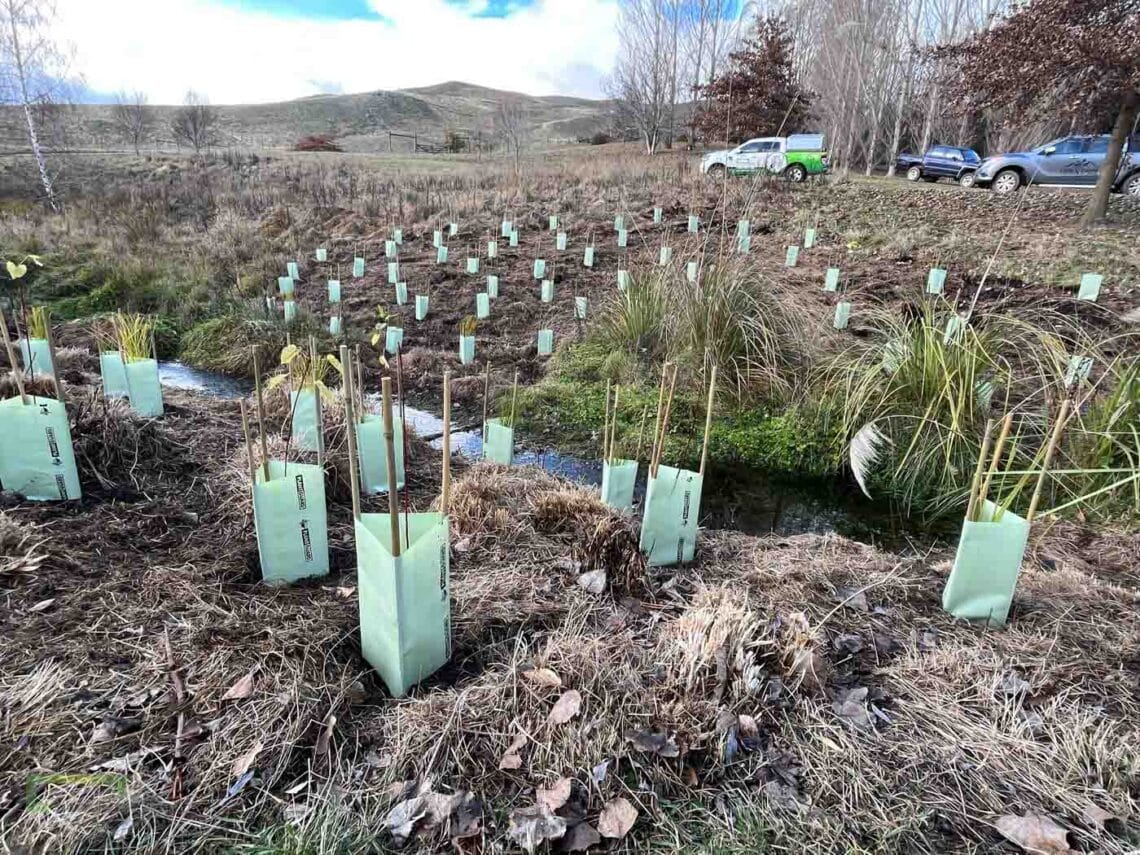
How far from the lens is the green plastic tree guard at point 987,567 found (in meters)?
1.73

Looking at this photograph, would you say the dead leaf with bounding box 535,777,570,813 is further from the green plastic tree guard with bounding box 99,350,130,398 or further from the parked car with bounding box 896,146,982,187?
the parked car with bounding box 896,146,982,187

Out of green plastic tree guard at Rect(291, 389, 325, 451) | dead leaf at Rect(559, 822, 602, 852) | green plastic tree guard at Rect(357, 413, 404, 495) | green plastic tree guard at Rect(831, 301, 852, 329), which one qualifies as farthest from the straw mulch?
green plastic tree guard at Rect(831, 301, 852, 329)

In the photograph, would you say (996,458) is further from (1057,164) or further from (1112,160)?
(1057,164)

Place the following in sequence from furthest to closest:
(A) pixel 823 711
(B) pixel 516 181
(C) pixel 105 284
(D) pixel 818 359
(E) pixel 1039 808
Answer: (B) pixel 516 181, (C) pixel 105 284, (D) pixel 818 359, (A) pixel 823 711, (E) pixel 1039 808

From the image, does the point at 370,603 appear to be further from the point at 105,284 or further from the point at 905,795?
the point at 105,284

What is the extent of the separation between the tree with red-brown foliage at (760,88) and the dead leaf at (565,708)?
18213 mm

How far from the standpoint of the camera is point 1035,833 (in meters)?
1.17

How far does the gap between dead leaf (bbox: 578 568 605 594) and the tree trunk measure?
877cm

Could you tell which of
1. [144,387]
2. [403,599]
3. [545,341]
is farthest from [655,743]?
[545,341]

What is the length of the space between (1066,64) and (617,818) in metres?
9.08

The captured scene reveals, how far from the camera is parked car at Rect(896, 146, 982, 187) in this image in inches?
595

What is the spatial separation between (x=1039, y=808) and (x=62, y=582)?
8.00 feet

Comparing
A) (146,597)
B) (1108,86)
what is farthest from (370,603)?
(1108,86)

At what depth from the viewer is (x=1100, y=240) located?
664 centimetres
